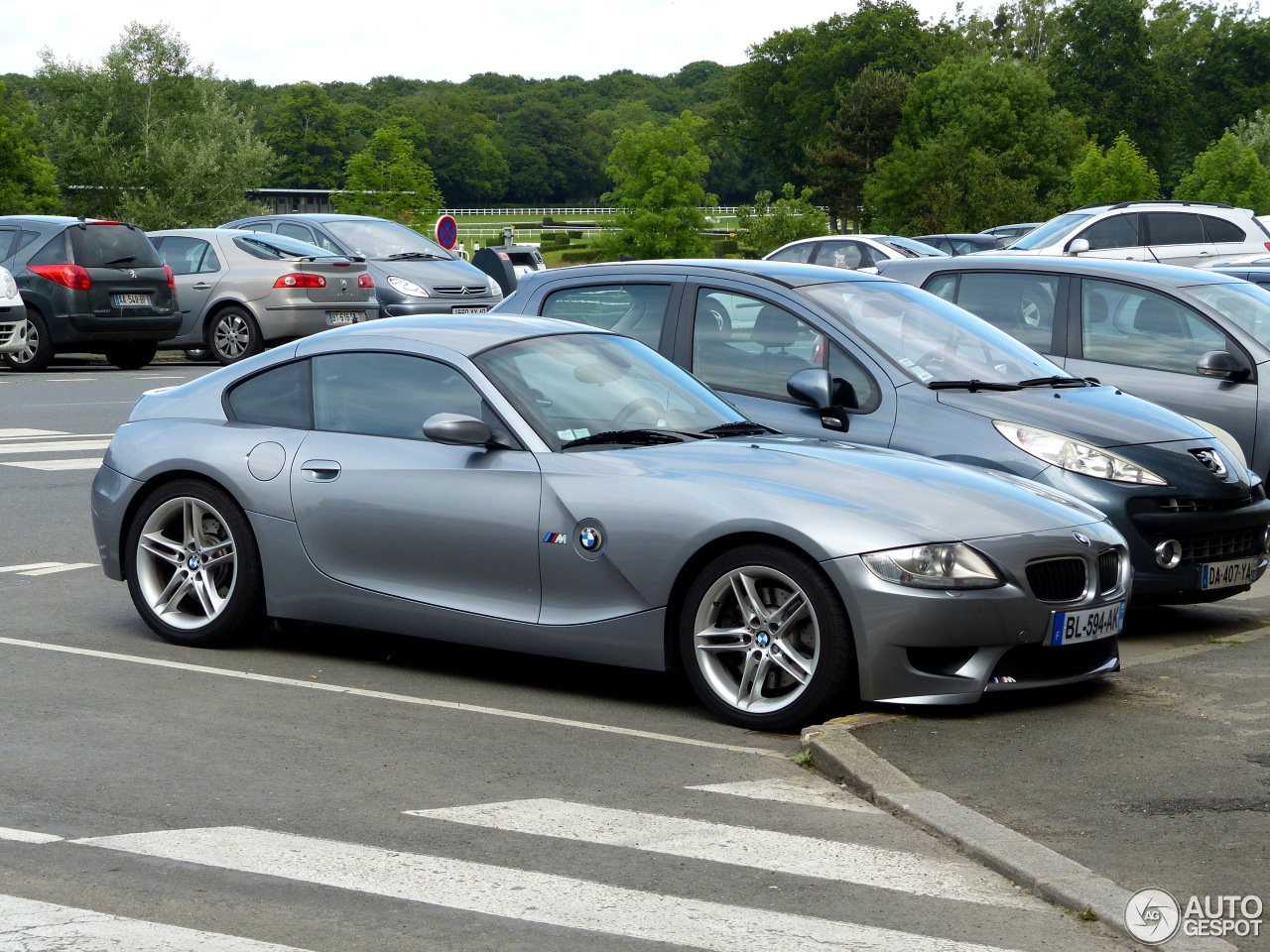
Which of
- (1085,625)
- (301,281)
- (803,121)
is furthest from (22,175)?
(1085,625)

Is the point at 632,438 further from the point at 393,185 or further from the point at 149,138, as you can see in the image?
the point at 149,138

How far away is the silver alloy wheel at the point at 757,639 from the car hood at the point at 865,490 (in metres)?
0.27

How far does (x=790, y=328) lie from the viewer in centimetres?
856

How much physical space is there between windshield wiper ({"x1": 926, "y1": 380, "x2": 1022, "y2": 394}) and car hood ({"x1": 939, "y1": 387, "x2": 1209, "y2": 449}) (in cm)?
3

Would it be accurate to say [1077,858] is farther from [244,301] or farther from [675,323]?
[244,301]

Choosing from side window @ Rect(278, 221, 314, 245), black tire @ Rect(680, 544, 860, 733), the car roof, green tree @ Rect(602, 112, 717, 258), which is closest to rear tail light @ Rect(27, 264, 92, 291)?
side window @ Rect(278, 221, 314, 245)

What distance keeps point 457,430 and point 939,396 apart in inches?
104

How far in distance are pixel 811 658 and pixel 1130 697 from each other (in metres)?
1.39

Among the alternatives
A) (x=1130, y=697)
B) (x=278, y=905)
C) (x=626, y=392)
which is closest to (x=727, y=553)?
(x=626, y=392)

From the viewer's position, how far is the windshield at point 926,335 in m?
8.45

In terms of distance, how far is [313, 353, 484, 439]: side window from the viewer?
7016 millimetres

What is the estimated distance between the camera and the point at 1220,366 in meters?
9.93

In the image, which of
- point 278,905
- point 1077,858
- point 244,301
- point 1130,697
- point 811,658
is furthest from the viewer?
point 244,301

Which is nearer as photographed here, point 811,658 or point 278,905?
point 278,905
